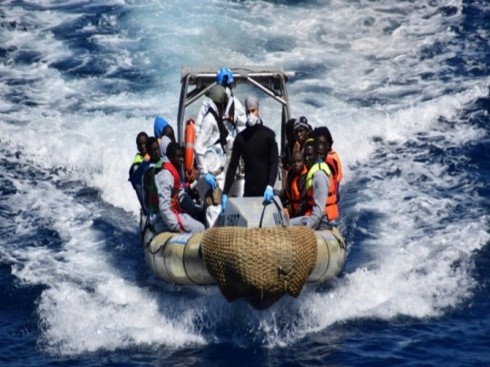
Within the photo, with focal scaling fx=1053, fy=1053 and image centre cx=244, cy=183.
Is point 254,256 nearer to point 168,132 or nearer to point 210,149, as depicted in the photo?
point 210,149

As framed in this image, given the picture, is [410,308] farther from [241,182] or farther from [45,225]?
[45,225]

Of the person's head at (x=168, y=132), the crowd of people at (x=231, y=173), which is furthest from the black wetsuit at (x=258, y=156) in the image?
the person's head at (x=168, y=132)

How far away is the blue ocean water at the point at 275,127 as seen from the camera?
1009 centimetres

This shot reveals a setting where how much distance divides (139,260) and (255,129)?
2.63m

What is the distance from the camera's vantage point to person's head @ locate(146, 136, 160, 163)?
11312 millimetres

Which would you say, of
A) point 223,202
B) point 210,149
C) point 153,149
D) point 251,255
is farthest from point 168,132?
point 251,255

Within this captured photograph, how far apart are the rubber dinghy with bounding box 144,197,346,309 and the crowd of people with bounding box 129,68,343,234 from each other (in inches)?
10.1

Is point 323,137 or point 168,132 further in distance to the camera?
point 168,132

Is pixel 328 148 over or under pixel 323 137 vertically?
under

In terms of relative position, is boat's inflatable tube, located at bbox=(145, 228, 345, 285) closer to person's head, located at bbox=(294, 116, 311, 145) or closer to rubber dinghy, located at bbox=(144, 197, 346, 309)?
rubber dinghy, located at bbox=(144, 197, 346, 309)

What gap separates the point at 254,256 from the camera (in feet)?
30.6

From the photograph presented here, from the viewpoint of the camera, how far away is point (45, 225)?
13.7 meters

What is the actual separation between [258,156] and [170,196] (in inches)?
39.6

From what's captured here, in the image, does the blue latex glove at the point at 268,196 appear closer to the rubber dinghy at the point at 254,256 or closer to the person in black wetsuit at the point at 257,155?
the rubber dinghy at the point at 254,256
